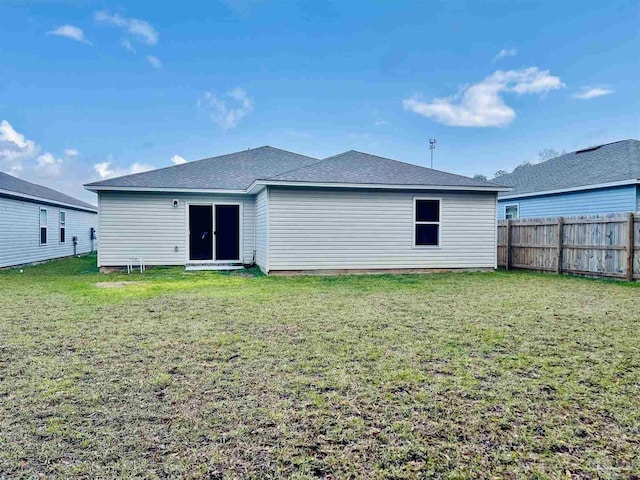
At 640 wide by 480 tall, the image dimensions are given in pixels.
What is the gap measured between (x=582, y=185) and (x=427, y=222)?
616 centimetres

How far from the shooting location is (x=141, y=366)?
354 cm

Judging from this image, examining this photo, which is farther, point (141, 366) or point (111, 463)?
point (141, 366)

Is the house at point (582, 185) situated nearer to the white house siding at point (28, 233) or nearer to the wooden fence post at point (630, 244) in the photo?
the wooden fence post at point (630, 244)

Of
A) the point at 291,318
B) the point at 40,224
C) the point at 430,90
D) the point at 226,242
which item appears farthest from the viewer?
the point at 430,90

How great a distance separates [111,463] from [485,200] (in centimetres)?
1099

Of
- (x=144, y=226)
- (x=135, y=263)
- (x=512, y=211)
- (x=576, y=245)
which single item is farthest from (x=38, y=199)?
(x=512, y=211)

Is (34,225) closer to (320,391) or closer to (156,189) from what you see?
(156,189)

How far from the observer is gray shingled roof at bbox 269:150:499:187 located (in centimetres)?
1028

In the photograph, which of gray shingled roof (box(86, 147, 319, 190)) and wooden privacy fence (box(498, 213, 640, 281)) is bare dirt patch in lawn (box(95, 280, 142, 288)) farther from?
wooden privacy fence (box(498, 213, 640, 281))

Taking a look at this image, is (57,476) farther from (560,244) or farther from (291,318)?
(560,244)

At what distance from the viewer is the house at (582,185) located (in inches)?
474

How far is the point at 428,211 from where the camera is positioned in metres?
11.1

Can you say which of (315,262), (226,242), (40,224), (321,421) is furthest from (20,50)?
(321,421)

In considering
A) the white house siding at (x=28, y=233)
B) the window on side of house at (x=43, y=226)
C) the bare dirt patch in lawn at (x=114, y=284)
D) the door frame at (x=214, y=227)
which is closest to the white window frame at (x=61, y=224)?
the white house siding at (x=28, y=233)
